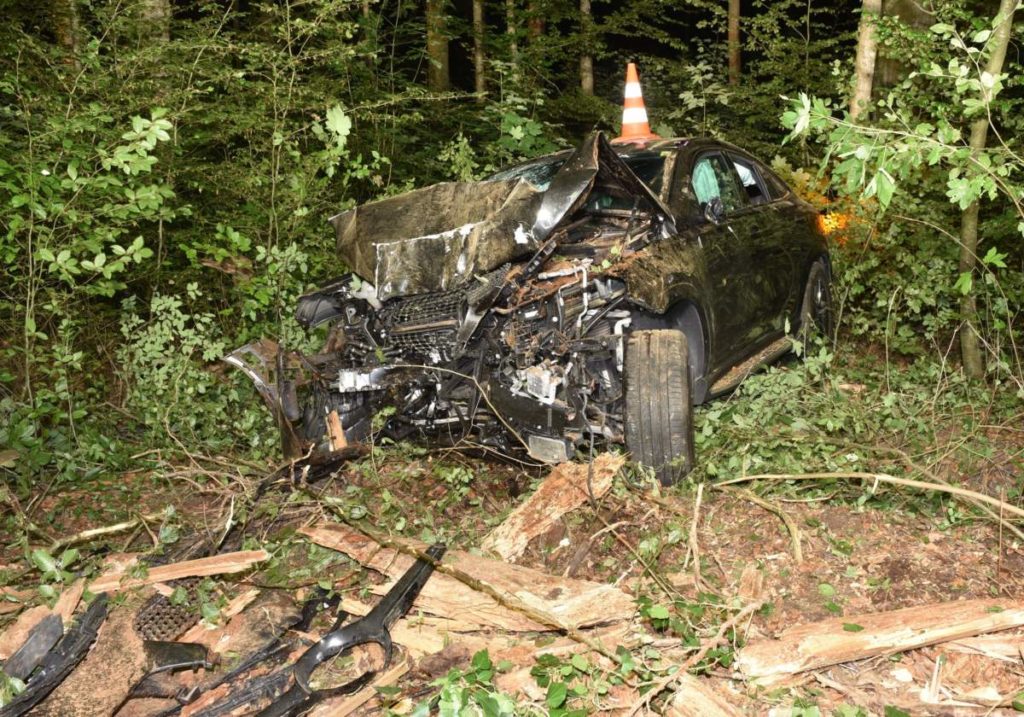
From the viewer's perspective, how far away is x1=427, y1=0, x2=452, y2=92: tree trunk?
940 centimetres

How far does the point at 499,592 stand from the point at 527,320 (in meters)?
1.49

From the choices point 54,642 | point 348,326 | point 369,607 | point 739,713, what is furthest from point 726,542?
point 54,642

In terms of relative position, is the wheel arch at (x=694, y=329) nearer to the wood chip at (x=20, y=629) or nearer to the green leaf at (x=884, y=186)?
the green leaf at (x=884, y=186)

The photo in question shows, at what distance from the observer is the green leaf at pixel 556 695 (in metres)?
2.46

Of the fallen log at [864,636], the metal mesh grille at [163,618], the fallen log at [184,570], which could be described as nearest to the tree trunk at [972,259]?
the fallen log at [864,636]

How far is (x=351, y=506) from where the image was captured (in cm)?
397

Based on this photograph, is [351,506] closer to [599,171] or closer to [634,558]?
[634,558]

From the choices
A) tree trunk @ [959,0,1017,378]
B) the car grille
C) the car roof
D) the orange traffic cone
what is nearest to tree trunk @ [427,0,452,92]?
the orange traffic cone

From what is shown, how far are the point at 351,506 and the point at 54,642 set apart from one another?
1359mm

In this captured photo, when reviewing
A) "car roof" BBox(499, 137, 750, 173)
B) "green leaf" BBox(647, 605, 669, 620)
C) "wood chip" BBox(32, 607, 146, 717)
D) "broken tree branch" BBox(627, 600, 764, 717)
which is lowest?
"wood chip" BBox(32, 607, 146, 717)

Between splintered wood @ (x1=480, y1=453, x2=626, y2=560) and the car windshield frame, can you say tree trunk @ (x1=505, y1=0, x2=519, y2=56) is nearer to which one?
the car windshield frame

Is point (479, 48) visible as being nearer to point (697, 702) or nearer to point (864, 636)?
point (864, 636)

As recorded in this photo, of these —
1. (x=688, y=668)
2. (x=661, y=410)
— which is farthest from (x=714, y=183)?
(x=688, y=668)

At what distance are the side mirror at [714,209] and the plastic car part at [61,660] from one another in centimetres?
375
